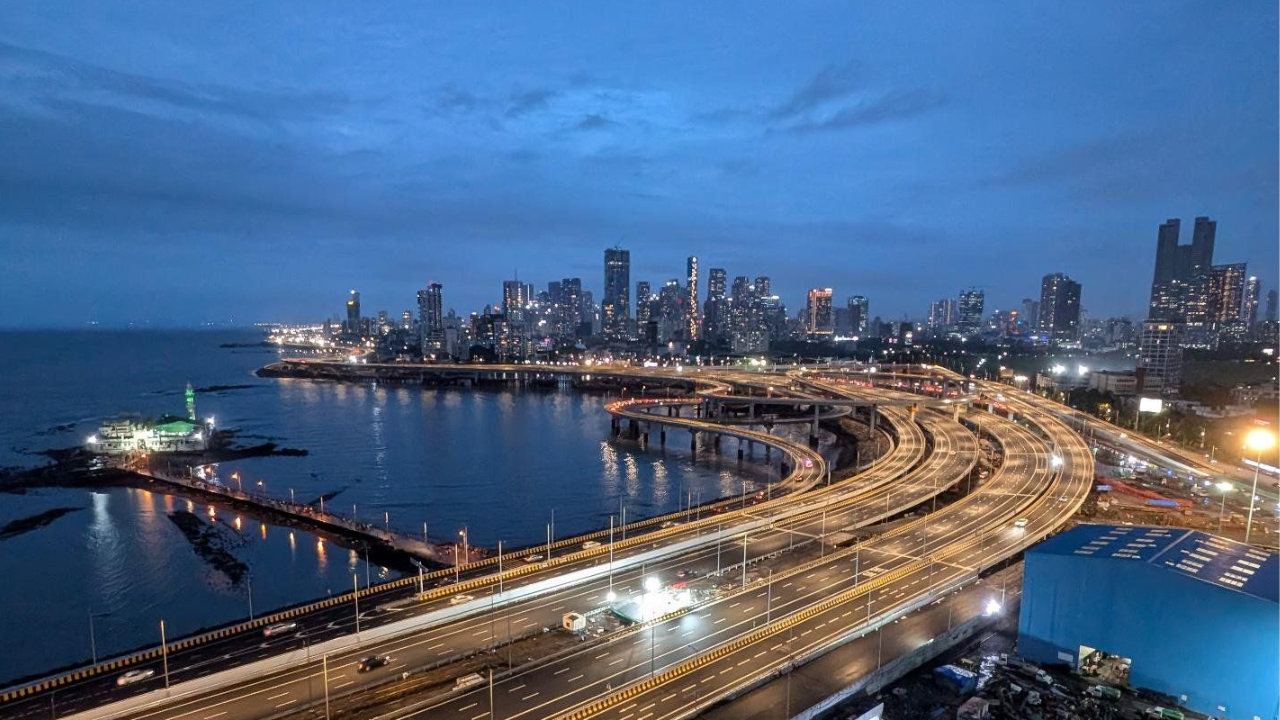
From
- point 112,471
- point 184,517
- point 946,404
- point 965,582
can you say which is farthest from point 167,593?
point 946,404

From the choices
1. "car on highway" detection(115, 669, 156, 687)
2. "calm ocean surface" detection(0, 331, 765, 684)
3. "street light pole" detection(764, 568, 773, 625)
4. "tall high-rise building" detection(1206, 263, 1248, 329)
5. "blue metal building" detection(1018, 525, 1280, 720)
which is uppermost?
"tall high-rise building" detection(1206, 263, 1248, 329)

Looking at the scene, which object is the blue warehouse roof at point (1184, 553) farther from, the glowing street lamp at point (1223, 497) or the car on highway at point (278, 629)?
the car on highway at point (278, 629)

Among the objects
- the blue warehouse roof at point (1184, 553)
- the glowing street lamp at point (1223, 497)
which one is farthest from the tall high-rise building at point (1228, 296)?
the blue warehouse roof at point (1184, 553)

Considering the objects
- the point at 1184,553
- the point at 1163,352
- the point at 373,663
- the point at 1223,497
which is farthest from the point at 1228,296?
the point at 373,663

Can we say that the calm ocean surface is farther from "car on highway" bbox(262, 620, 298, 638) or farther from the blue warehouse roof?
the blue warehouse roof

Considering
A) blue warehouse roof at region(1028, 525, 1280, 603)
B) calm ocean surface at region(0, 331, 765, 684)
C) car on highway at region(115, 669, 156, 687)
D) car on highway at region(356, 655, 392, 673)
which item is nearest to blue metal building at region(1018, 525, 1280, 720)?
blue warehouse roof at region(1028, 525, 1280, 603)

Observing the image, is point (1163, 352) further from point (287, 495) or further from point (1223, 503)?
point (287, 495)
